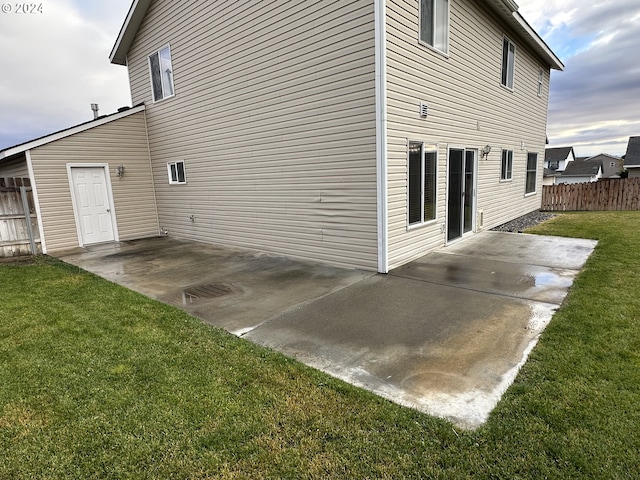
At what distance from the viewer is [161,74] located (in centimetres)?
1023

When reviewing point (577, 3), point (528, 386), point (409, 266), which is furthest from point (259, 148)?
point (577, 3)

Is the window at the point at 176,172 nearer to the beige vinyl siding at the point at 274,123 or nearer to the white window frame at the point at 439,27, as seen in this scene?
the beige vinyl siding at the point at 274,123

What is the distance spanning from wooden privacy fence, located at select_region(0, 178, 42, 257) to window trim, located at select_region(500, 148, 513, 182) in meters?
12.5

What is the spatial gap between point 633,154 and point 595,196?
1815cm

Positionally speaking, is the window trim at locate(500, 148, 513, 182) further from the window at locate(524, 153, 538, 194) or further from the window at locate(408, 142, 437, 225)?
the window at locate(408, 142, 437, 225)

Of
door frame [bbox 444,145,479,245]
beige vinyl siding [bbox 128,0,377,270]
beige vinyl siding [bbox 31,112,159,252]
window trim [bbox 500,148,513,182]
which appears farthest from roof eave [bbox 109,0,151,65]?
window trim [bbox 500,148,513,182]

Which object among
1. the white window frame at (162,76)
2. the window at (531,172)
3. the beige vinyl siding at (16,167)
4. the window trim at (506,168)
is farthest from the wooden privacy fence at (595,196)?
the beige vinyl siding at (16,167)

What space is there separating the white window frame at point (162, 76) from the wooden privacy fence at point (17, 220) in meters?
4.15

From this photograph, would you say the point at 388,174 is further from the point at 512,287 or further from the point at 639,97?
the point at 639,97

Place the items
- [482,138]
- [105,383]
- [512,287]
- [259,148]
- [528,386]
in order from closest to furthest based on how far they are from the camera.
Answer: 1. [528,386]
2. [105,383]
3. [512,287]
4. [259,148]
5. [482,138]

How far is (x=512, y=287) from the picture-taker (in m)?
4.87

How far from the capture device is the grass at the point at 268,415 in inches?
77.9

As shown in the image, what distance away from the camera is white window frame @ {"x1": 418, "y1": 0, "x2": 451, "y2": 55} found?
20.9 feet

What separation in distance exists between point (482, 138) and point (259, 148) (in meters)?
5.49
